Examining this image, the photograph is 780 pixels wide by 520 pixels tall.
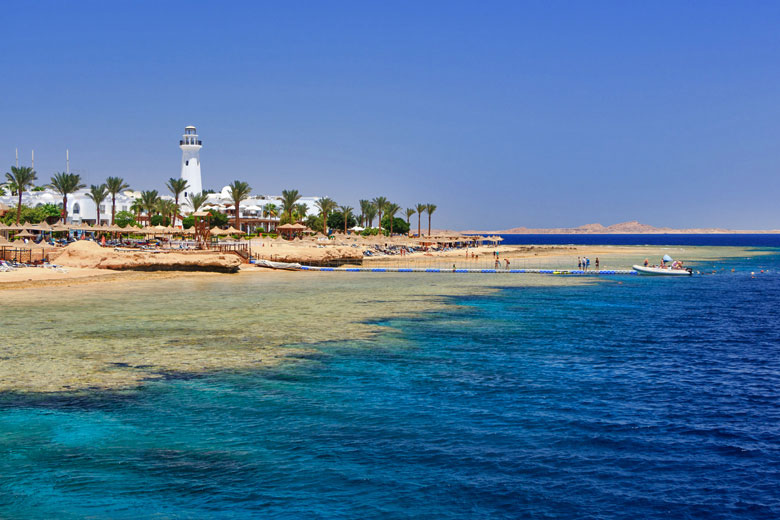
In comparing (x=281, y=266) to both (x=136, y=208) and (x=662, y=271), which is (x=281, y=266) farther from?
(x=136, y=208)

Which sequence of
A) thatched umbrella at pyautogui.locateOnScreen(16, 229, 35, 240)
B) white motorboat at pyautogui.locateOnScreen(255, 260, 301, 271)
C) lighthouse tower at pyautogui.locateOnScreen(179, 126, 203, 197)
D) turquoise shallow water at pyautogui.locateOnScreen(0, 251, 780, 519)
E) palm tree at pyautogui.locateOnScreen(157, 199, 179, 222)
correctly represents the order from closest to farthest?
turquoise shallow water at pyautogui.locateOnScreen(0, 251, 780, 519) < white motorboat at pyautogui.locateOnScreen(255, 260, 301, 271) < thatched umbrella at pyautogui.locateOnScreen(16, 229, 35, 240) < palm tree at pyautogui.locateOnScreen(157, 199, 179, 222) < lighthouse tower at pyautogui.locateOnScreen(179, 126, 203, 197)

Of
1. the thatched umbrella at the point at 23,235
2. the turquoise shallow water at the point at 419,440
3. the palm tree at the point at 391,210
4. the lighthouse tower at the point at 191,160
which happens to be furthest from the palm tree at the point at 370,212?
the turquoise shallow water at the point at 419,440

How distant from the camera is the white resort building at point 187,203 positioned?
114m

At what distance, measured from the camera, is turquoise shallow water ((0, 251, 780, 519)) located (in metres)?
10.6

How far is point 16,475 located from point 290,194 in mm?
109965

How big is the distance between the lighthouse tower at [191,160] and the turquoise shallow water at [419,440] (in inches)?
4840

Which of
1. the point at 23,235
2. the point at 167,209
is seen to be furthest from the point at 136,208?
the point at 23,235

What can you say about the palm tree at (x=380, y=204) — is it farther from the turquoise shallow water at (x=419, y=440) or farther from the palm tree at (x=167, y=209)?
the turquoise shallow water at (x=419, y=440)

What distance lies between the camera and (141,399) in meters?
15.9

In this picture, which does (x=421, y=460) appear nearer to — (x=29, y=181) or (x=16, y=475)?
(x=16, y=475)

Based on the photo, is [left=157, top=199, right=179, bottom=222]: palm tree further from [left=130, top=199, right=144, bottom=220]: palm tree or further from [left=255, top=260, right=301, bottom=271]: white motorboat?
[left=255, top=260, right=301, bottom=271]: white motorboat

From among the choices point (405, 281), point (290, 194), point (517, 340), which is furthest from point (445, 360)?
point (290, 194)

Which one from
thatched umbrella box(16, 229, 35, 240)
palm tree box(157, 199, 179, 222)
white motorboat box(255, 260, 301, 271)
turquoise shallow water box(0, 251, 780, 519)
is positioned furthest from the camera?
palm tree box(157, 199, 179, 222)

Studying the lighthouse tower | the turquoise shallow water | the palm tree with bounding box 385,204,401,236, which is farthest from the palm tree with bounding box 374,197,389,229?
the turquoise shallow water
